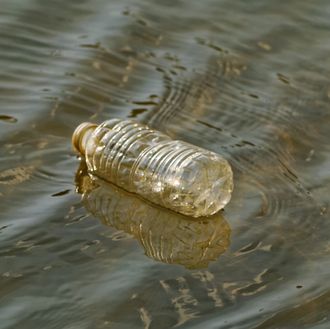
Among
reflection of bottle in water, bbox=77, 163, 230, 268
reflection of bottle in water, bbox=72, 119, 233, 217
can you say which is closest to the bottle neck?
reflection of bottle in water, bbox=72, 119, 233, 217

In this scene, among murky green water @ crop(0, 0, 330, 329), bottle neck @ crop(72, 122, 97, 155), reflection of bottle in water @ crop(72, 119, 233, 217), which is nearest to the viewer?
murky green water @ crop(0, 0, 330, 329)

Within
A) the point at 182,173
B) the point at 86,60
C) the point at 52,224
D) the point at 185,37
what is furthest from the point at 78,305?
the point at 185,37

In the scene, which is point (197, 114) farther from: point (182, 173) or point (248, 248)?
point (248, 248)

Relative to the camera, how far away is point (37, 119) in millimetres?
4434

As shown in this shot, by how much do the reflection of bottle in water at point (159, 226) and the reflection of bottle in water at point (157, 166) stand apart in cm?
4

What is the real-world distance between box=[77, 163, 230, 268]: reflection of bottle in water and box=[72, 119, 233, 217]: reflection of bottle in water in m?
0.04

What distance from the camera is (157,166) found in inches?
154

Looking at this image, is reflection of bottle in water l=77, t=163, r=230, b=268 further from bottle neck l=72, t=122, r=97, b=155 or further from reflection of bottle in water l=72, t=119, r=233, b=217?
bottle neck l=72, t=122, r=97, b=155

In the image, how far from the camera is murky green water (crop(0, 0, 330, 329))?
3.20 meters

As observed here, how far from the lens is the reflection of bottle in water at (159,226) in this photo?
11.6 feet

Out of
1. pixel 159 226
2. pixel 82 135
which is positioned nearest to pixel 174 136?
pixel 82 135

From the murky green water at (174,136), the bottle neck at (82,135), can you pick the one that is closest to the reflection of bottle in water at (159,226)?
the murky green water at (174,136)

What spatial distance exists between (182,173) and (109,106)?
96 cm

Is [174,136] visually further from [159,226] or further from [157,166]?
[159,226]
